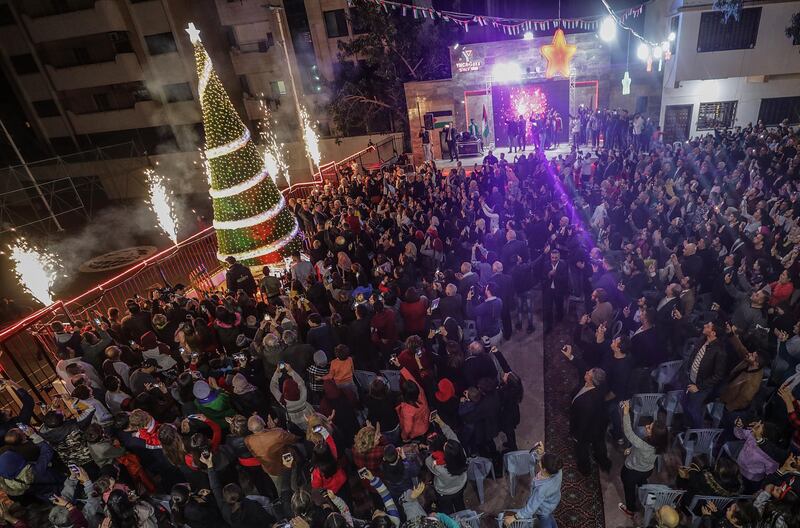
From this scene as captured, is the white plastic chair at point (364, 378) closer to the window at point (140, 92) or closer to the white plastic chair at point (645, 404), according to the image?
the white plastic chair at point (645, 404)

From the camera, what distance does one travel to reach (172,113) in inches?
1142

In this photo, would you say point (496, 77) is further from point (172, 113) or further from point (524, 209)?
point (172, 113)

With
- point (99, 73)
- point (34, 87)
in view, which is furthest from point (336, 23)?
point (34, 87)

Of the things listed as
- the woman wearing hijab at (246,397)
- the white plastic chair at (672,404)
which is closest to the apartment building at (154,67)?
the woman wearing hijab at (246,397)

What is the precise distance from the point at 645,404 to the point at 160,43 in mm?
32853

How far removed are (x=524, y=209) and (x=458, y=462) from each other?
791cm

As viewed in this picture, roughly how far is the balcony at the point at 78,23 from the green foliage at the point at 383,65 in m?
14.2

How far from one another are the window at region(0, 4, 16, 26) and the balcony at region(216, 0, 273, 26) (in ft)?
44.3

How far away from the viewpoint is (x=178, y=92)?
A: 28.9 meters

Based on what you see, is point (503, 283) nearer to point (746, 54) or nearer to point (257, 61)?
point (746, 54)

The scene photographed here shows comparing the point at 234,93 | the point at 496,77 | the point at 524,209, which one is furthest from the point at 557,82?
the point at 234,93

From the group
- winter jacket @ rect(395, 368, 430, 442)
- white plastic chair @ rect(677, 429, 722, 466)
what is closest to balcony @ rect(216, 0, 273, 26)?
winter jacket @ rect(395, 368, 430, 442)

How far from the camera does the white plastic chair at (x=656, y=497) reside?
14.1ft

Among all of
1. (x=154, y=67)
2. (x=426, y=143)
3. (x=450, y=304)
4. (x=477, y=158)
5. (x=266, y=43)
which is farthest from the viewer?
(x=154, y=67)
